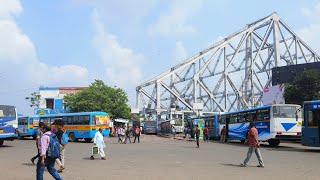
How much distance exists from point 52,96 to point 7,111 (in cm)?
7581

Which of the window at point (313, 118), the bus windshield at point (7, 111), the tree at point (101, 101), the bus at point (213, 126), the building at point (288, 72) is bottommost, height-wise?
the bus at point (213, 126)

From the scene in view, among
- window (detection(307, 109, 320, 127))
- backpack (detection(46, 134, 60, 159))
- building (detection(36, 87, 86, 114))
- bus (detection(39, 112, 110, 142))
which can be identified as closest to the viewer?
backpack (detection(46, 134, 60, 159))

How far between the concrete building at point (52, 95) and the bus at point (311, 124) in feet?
251

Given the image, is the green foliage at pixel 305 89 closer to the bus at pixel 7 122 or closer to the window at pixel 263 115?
the window at pixel 263 115

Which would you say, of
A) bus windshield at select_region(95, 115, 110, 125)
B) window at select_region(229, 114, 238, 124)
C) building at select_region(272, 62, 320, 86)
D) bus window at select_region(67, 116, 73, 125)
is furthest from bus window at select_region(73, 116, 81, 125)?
building at select_region(272, 62, 320, 86)

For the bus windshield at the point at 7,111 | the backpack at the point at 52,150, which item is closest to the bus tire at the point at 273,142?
Result: the bus windshield at the point at 7,111

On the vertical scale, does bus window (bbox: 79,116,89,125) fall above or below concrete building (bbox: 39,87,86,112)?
below

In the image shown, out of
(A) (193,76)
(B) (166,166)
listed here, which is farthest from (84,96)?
(B) (166,166)

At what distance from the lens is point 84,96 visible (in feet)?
246

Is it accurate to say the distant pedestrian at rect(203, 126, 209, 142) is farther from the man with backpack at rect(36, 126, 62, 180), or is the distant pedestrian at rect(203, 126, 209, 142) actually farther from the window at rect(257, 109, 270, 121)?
the man with backpack at rect(36, 126, 62, 180)

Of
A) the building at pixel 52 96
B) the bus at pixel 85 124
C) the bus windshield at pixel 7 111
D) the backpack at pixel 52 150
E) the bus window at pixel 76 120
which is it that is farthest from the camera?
the building at pixel 52 96

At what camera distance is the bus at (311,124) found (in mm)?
27609

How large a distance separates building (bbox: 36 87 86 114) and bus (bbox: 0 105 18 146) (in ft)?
223

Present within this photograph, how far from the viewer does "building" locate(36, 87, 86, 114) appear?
10221cm
